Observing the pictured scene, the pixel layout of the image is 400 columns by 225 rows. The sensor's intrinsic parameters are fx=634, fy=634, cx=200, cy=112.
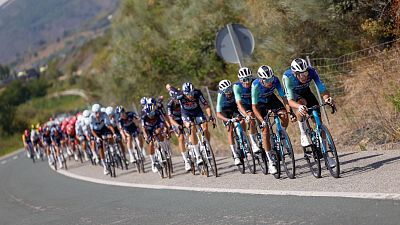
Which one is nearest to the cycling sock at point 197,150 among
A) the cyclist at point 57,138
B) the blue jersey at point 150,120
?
the blue jersey at point 150,120

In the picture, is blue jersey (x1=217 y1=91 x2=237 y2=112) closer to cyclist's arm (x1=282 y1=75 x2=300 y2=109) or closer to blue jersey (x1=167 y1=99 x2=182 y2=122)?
blue jersey (x1=167 y1=99 x2=182 y2=122)

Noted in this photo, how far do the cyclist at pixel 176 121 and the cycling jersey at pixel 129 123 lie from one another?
11.0 ft

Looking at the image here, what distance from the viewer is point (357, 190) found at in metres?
8.22

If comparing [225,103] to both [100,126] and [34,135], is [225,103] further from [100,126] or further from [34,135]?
[34,135]

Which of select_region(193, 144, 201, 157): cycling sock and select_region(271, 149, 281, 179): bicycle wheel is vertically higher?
select_region(193, 144, 201, 157): cycling sock

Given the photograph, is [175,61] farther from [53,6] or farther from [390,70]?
[53,6]

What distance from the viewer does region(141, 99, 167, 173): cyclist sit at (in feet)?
50.5

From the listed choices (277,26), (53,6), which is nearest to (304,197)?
(277,26)

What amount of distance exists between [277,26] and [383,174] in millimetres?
10458

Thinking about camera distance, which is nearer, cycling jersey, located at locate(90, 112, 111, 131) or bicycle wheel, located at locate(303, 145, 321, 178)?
bicycle wheel, located at locate(303, 145, 321, 178)

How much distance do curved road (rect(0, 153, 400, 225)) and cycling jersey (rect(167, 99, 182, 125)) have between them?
1939 mm

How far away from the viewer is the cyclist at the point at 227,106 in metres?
12.7

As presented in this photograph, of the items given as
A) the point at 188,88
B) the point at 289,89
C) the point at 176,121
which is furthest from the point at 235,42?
the point at 289,89

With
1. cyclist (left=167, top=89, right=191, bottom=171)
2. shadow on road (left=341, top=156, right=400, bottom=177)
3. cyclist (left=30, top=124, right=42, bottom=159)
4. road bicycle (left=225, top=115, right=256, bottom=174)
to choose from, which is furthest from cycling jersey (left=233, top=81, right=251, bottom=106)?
cyclist (left=30, top=124, right=42, bottom=159)
